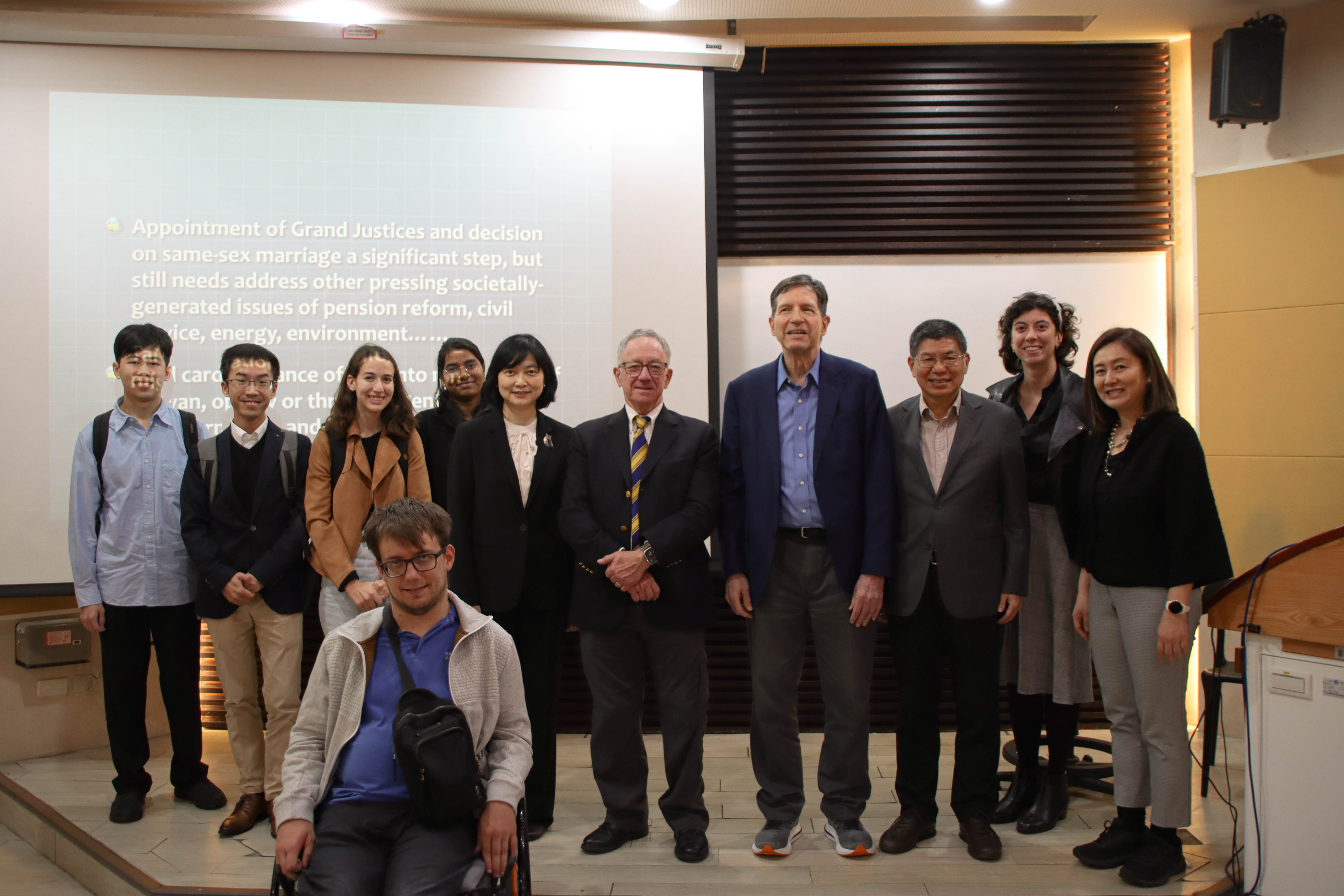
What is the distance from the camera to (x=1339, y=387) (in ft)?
11.8

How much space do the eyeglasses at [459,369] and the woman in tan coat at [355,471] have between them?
0.30 m

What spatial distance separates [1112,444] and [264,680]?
303 centimetres

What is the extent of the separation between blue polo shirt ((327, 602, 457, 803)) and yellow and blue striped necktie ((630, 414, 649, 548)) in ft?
2.71

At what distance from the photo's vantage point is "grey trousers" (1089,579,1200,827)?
7.93 feet

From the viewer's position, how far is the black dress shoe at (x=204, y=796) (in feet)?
10.2

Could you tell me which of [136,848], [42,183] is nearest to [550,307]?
[42,183]

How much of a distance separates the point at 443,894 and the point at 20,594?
304 centimetres

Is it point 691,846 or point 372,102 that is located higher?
point 372,102

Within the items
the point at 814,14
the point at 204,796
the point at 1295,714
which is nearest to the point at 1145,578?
the point at 1295,714

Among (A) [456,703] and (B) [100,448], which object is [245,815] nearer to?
(B) [100,448]

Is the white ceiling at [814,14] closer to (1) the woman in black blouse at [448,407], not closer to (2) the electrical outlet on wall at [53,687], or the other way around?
(1) the woman in black blouse at [448,407]

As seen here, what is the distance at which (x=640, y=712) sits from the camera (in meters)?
2.73

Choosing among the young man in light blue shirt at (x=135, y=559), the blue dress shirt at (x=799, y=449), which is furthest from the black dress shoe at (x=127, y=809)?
the blue dress shirt at (x=799, y=449)

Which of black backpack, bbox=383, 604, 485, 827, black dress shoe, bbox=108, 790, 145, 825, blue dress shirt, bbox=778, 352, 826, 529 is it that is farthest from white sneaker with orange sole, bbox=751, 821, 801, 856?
black dress shoe, bbox=108, 790, 145, 825
